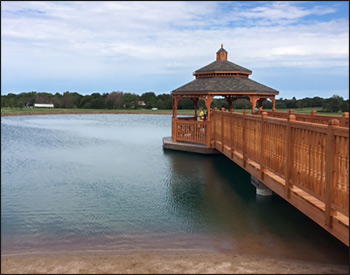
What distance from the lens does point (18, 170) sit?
1226 cm

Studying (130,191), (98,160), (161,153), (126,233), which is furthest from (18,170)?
(126,233)

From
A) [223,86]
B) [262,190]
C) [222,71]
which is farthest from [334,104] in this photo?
[262,190]

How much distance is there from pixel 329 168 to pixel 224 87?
1234cm

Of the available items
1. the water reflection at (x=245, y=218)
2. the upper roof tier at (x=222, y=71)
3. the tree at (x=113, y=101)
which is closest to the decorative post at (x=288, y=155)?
the water reflection at (x=245, y=218)

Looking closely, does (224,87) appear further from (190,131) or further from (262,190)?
(262,190)

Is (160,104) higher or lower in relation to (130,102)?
lower

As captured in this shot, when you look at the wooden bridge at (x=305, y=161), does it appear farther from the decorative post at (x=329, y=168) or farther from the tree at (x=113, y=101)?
the tree at (x=113, y=101)

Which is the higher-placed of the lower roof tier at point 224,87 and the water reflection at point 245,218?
the lower roof tier at point 224,87

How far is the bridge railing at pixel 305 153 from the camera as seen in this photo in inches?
179

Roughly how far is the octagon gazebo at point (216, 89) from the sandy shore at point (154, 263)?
10.4m

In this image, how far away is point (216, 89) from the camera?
53.8 feet

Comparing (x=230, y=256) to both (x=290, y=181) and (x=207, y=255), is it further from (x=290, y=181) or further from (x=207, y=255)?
(x=290, y=181)

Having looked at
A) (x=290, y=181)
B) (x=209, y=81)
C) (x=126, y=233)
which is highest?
(x=209, y=81)

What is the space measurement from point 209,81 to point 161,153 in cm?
417
